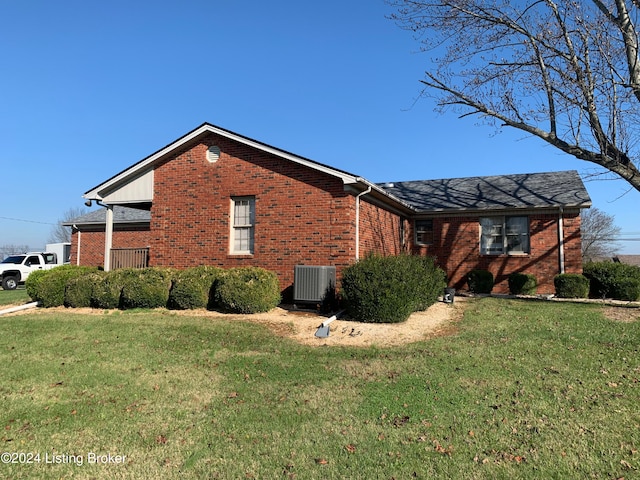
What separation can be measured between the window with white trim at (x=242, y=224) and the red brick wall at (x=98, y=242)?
415 inches

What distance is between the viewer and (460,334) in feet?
25.9

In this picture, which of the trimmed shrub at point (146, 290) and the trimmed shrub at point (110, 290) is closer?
the trimmed shrub at point (146, 290)

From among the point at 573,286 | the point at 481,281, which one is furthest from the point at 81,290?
the point at 573,286

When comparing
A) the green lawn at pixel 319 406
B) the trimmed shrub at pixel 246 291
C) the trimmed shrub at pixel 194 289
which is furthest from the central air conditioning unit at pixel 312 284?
the green lawn at pixel 319 406

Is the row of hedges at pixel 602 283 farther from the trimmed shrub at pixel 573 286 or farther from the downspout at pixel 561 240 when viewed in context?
the downspout at pixel 561 240

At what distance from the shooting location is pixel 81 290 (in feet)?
36.4

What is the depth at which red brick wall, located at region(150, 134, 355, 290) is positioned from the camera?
1077 cm

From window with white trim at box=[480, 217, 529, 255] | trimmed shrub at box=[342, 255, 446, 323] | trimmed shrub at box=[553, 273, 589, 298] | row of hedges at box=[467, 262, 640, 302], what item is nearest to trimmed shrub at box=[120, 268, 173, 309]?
trimmed shrub at box=[342, 255, 446, 323]

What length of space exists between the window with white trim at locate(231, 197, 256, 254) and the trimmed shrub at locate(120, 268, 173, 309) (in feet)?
7.02

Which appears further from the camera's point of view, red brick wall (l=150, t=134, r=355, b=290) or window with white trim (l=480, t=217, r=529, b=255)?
window with white trim (l=480, t=217, r=529, b=255)

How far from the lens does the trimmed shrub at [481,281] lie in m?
15.1

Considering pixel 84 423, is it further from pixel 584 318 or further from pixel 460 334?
pixel 584 318

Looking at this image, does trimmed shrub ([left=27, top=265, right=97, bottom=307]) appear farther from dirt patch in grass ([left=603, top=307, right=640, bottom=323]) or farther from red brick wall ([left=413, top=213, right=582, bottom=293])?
dirt patch in grass ([left=603, top=307, right=640, bottom=323])

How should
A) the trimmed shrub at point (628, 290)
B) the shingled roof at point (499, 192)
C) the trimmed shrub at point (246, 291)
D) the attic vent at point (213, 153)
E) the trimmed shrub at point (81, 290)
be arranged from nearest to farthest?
the trimmed shrub at point (246, 291) < the trimmed shrub at point (81, 290) < the attic vent at point (213, 153) < the trimmed shrub at point (628, 290) < the shingled roof at point (499, 192)
